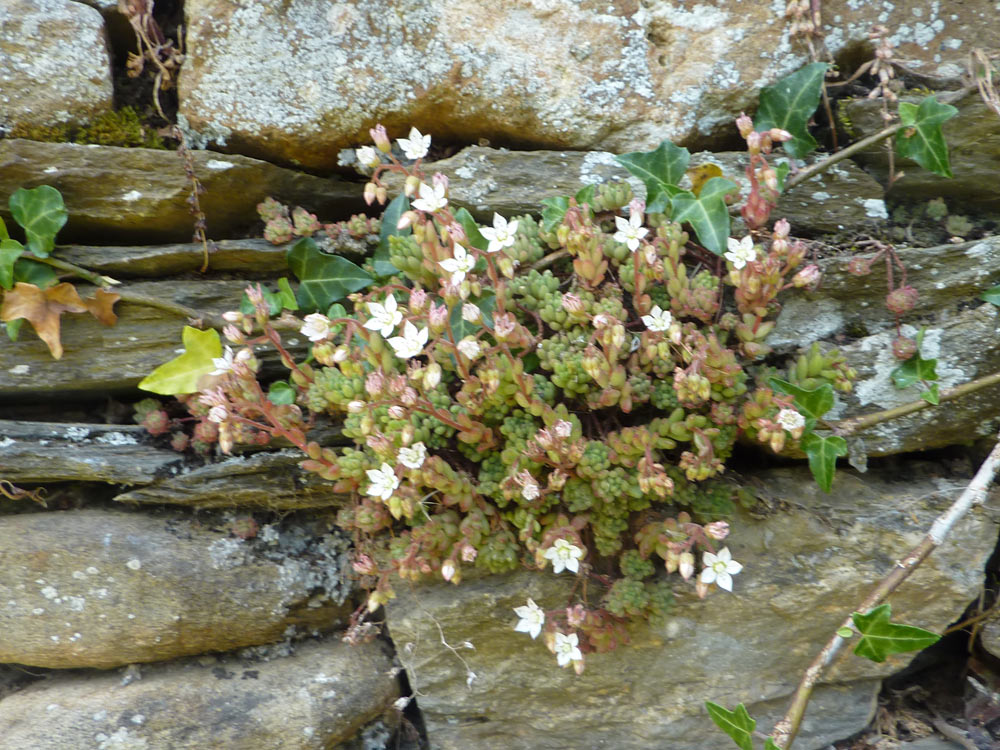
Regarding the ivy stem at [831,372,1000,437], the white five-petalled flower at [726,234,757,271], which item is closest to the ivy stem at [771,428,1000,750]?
the ivy stem at [831,372,1000,437]

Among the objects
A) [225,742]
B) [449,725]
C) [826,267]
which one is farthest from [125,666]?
[826,267]

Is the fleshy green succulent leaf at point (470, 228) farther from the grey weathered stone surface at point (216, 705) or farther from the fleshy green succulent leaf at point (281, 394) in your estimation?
the grey weathered stone surface at point (216, 705)

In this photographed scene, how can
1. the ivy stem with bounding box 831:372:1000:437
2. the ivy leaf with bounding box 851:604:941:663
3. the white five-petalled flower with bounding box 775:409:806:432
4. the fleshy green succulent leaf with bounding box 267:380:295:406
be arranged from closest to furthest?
the ivy leaf with bounding box 851:604:941:663 → the white five-petalled flower with bounding box 775:409:806:432 → the ivy stem with bounding box 831:372:1000:437 → the fleshy green succulent leaf with bounding box 267:380:295:406

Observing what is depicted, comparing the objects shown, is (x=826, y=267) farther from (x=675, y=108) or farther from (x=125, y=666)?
(x=125, y=666)

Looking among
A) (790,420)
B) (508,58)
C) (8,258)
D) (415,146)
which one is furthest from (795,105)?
(8,258)

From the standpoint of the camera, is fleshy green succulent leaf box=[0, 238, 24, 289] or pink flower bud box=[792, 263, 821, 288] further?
fleshy green succulent leaf box=[0, 238, 24, 289]

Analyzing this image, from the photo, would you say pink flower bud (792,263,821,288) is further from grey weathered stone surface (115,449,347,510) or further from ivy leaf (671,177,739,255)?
grey weathered stone surface (115,449,347,510)
